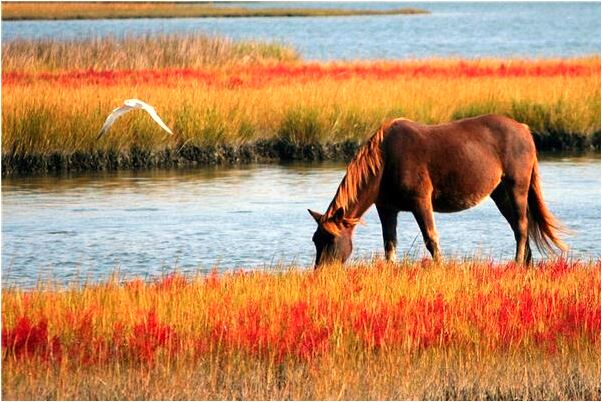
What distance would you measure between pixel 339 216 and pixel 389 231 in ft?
2.22

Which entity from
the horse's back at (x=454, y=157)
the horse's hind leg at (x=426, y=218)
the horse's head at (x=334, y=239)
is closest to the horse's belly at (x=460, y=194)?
the horse's back at (x=454, y=157)

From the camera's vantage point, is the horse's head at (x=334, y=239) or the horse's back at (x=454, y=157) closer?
the horse's head at (x=334, y=239)

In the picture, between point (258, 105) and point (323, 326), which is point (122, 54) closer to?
point (258, 105)

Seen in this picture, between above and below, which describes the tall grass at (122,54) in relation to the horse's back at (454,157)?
below

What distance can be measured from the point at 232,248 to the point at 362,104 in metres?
8.09

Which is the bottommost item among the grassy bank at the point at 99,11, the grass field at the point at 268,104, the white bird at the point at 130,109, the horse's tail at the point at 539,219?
the grassy bank at the point at 99,11

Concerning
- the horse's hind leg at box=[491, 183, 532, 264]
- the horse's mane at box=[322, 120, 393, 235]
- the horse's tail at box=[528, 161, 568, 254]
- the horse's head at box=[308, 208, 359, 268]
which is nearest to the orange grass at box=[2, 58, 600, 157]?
the horse's hind leg at box=[491, 183, 532, 264]

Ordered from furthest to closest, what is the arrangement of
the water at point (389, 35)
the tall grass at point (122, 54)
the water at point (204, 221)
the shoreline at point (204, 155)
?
the water at point (389, 35) → the tall grass at point (122, 54) → the shoreline at point (204, 155) → the water at point (204, 221)

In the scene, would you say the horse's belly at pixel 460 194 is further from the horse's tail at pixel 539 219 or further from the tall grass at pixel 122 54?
the tall grass at pixel 122 54

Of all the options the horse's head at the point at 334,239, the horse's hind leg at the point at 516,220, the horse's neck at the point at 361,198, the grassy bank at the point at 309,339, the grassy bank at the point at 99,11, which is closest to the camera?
the grassy bank at the point at 309,339

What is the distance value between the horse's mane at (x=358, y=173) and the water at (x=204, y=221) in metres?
1.50

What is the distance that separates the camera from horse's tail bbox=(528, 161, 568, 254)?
33.6 feet

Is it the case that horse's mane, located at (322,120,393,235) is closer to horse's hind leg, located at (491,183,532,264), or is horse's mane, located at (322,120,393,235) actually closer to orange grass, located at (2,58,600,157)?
horse's hind leg, located at (491,183,532,264)

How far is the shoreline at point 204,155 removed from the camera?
1769 cm
